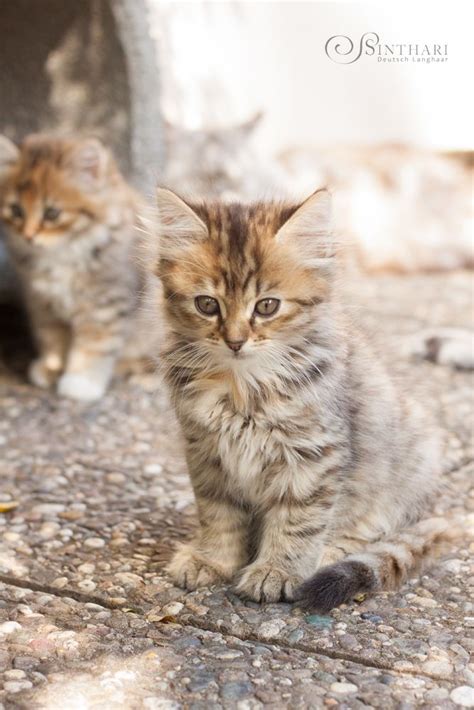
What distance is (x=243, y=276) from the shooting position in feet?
8.64

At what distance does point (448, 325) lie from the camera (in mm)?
6191

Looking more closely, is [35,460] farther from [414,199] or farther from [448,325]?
[414,199]

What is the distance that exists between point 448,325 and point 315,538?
3660 millimetres

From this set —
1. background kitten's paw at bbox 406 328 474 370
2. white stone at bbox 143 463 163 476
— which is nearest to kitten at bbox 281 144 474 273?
background kitten's paw at bbox 406 328 474 370

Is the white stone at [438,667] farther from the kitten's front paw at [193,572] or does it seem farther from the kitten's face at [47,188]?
the kitten's face at [47,188]

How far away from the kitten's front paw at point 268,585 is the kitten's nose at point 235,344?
67cm

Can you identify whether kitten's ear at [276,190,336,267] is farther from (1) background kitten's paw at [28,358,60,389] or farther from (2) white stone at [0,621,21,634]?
(1) background kitten's paw at [28,358,60,389]

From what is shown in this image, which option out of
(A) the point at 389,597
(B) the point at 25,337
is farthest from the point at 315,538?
(B) the point at 25,337

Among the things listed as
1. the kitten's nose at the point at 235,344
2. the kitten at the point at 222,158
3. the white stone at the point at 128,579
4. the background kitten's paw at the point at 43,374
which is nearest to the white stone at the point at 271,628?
the white stone at the point at 128,579

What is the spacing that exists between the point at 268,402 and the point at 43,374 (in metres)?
2.60

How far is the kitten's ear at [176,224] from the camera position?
270 cm

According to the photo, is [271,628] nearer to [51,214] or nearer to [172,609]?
[172,609]

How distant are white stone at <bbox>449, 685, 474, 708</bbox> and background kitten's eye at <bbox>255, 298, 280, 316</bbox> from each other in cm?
109

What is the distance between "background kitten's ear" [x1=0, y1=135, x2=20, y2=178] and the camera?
15.8ft
